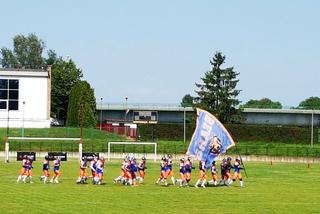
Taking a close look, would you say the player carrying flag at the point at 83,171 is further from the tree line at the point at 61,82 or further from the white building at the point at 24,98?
the white building at the point at 24,98

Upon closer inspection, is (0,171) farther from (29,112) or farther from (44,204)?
(29,112)

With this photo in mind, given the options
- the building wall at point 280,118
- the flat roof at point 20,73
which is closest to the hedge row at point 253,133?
the building wall at point 280,118

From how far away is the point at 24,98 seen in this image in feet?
374

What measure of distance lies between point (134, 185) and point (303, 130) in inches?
3353

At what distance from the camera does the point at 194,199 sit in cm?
3722

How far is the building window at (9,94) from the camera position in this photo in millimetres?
111500

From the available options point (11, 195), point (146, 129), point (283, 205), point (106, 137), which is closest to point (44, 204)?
point (11, 195)

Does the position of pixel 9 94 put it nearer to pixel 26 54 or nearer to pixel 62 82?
pixel 62 82

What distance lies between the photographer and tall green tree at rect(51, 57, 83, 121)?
14300 centimetres

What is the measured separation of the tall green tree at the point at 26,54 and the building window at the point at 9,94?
180 ft

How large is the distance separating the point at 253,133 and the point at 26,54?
209ft

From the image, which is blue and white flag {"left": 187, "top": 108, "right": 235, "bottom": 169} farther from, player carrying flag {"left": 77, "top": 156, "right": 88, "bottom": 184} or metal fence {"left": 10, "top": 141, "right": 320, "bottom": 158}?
metal fence {"left": 10, "top": 141, "right": 320, "bottom": 158}

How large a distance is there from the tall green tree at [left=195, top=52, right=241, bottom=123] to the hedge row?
433 inches

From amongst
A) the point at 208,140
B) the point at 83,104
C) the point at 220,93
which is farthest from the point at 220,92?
the point at 208,140
